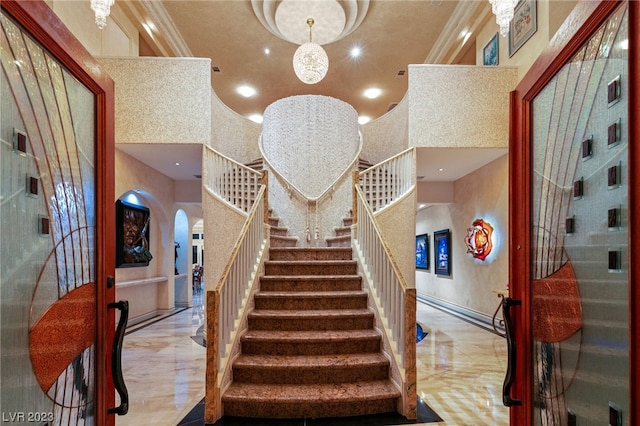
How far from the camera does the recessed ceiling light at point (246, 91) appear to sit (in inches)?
385

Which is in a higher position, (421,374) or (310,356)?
(310,356)

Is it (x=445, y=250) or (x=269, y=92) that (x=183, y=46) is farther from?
(x=445, y=250)

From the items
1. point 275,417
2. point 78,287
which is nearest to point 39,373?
point 78,287

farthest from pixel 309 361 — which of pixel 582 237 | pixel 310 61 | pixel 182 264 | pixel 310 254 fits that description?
pixel 182 264

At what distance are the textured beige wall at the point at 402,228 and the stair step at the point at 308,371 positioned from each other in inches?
99.7

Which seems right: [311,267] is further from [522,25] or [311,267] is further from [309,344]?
[522,25]

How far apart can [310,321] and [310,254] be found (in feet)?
Answer: 4.91

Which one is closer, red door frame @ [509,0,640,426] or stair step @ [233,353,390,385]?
red door frame @ [509,0,640,426]

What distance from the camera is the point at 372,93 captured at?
33.1 ft

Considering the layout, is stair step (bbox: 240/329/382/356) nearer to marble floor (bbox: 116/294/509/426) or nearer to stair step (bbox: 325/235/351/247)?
marble floor (bbox: 116/294/509/426)

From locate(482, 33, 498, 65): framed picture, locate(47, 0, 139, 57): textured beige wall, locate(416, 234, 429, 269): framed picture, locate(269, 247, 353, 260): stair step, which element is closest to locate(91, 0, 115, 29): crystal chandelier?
locate(47, 0, 139, 57): textured beige wall

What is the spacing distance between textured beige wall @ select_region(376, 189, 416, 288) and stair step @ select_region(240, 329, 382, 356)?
2281 millimetres

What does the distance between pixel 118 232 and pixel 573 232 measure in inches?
260

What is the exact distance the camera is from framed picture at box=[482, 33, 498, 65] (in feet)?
20.9
